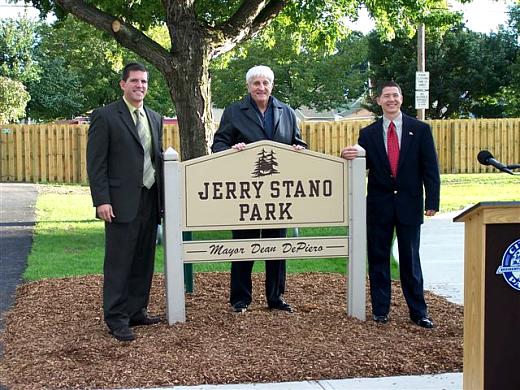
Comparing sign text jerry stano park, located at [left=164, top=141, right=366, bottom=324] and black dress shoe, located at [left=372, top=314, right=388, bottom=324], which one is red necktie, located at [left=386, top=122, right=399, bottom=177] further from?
black dress shoe, located at [left=372, top=314, right=388, bottom=324]

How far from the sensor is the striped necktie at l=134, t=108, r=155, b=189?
6.32m

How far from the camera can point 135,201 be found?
20.4 ft

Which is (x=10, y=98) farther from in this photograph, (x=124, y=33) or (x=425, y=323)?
(x=425, y=323)

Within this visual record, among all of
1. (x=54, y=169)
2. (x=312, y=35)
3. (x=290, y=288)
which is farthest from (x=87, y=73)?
(x=290, y=288)

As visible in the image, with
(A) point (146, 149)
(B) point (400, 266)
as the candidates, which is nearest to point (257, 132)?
(A) point (146, 149)

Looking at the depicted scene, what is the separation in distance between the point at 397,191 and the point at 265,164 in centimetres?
111

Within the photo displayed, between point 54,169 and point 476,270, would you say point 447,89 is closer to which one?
point 54,169

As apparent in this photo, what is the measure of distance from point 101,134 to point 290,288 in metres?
2.97

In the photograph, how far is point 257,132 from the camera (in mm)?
6695

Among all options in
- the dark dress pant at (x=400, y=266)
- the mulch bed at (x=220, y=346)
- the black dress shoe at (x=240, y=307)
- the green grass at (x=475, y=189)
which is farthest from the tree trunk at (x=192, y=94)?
the green grass at (x=475, y=189)

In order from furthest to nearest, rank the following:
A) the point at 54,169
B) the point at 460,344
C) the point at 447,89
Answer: the point at 447,89 → the point at 54,169 → the point at 460,344

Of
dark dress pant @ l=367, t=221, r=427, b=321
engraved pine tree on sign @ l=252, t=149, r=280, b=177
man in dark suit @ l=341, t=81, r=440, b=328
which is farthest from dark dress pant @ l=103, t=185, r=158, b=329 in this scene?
dark dress pant @ l=367, t=221, r=427, b=321

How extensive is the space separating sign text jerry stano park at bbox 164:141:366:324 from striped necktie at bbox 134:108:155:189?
13 cm

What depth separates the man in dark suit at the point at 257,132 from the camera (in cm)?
659
